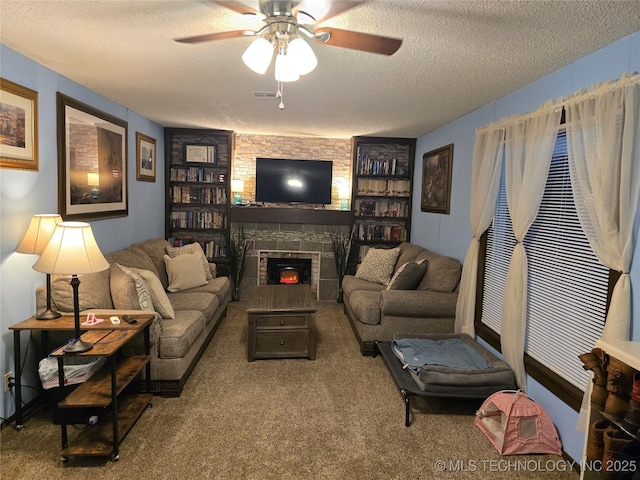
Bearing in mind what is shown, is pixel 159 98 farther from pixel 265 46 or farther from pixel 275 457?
pixel 275 457

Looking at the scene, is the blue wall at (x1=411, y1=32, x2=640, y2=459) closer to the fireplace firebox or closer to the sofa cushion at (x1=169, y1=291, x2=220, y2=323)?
the fireplace firebox

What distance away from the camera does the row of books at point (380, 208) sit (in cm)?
618

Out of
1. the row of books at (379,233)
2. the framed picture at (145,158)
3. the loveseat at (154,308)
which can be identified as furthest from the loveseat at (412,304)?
the framed picture at (145,158)

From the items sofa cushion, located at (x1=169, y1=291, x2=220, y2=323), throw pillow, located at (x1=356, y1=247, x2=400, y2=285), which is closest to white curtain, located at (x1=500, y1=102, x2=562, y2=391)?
throw pillow, located at (x1=356, y1=247, x2=400, y2=285)

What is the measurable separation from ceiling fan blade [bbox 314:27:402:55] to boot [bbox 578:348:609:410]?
5.54 feet

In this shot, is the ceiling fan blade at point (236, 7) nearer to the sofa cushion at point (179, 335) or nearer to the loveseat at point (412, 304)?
the sofa cushion at point (179, 335)

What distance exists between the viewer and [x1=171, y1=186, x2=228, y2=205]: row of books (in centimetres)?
601

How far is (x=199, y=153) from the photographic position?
5969 mm

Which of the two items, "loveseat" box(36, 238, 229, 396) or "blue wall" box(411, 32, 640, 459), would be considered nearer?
"blue wall" box(411, 32, 640, 459)

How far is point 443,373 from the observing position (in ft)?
9.42

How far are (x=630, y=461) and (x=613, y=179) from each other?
1.33 meters

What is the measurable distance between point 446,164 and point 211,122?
2973mm

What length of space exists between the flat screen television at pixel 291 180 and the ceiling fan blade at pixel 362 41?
4.19 m

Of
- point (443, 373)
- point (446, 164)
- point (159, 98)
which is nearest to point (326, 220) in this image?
point (446, 164)
